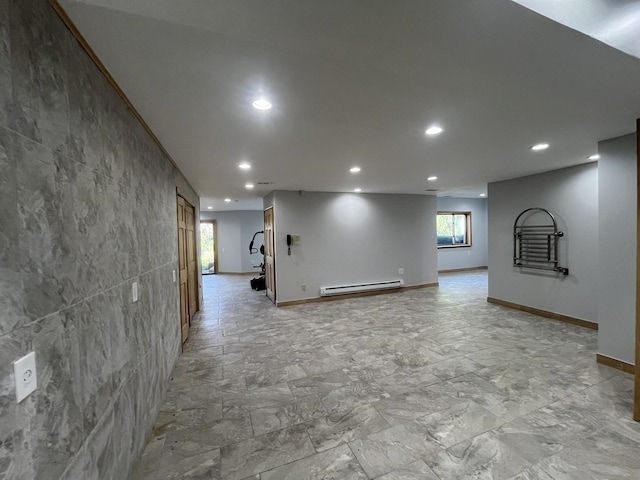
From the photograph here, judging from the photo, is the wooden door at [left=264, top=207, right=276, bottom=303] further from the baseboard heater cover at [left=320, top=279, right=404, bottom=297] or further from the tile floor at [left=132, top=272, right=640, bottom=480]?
the tile floor at [left=132, top=272, right=640, bottom=480]

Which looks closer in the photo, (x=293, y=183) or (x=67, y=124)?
(x=67, y=124)

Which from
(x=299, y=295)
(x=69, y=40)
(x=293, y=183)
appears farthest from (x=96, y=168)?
(x=299, y=295)

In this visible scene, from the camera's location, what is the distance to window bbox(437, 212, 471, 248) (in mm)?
8828

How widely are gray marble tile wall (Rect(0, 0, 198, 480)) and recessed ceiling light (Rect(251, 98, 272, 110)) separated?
0.84 metres

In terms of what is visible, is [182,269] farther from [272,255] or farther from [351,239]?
[351,239]

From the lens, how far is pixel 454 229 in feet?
29.3

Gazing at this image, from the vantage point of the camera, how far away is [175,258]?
3.26 metres

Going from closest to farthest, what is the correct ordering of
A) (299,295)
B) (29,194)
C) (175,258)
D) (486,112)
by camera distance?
(29,194) → (486,112) → (175,258) → (299,295)

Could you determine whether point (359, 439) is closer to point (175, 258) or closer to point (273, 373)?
point (273, 373)

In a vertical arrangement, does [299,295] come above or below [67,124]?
below

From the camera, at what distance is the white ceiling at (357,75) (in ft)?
3.50

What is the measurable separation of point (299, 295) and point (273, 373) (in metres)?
2.74

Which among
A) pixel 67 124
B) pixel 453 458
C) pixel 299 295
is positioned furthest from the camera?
pixel 299 295

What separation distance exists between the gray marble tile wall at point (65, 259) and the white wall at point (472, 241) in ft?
29.0
